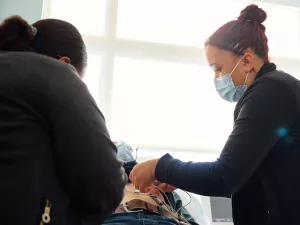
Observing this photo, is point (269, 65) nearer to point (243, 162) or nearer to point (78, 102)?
point (243, 162)

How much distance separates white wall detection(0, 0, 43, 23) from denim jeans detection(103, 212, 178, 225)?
4.68 feet

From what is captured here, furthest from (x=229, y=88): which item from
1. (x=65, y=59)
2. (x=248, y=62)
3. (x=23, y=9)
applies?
(x=23, y=9)

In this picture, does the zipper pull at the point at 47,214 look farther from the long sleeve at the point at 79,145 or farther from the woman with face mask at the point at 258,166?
the woman with face mask at the point at 258,166

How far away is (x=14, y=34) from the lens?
81 centimetres

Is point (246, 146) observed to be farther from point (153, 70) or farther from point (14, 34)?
point (153, 70)

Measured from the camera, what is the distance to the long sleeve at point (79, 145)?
26.5 inches

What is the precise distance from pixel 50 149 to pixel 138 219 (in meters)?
0.48

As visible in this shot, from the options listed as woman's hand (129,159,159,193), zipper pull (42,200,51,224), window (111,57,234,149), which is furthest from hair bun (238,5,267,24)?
window (111,57,234,149)

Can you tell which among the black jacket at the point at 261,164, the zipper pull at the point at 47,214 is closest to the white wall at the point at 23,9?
the black jacket at the point at 261,164

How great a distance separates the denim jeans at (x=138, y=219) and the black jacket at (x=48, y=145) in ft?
1.14

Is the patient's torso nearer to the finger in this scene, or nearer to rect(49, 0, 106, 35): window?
the finger

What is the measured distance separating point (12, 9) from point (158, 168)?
1494mm

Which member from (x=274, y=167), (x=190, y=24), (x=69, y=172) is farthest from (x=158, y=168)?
(x=190, y=24)

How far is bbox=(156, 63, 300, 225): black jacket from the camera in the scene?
3.31 ft
